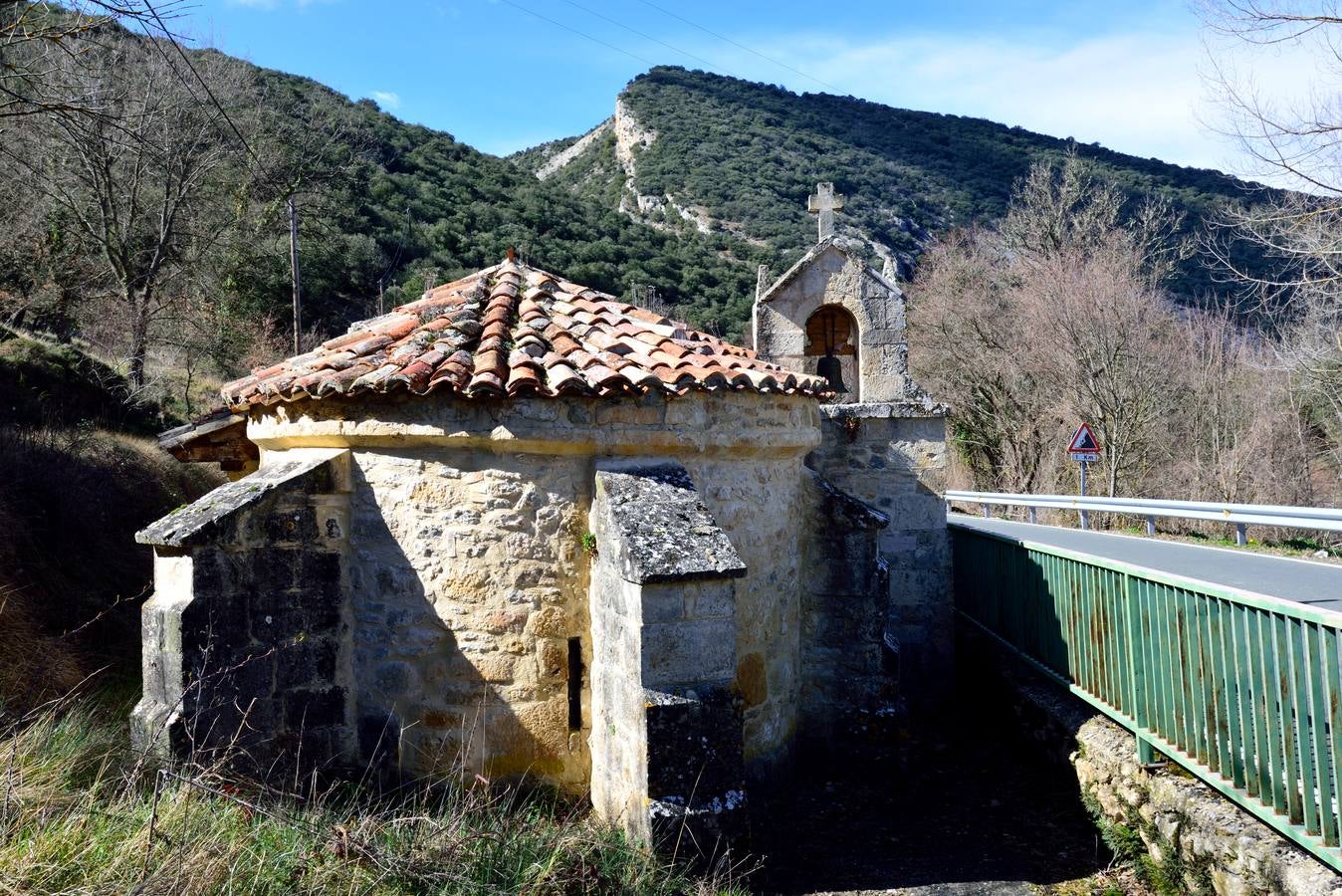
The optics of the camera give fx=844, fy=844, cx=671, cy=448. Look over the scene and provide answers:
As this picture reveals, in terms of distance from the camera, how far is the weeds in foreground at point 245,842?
140 inches

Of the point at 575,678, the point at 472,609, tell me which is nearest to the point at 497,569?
the point at 472,609

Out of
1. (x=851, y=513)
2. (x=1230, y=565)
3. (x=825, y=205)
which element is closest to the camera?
(x=851, y=513)

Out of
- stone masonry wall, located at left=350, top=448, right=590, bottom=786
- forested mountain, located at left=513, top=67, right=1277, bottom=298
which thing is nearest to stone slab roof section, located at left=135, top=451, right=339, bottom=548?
stone masonry wall, located at left=350, top=448, right=590, bottom=786

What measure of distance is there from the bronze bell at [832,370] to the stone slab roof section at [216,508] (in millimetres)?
5454

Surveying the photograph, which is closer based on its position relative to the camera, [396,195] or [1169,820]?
[1169,820]

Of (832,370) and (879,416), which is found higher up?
(832,370)

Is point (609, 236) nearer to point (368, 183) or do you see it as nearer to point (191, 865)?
point (368, 183)

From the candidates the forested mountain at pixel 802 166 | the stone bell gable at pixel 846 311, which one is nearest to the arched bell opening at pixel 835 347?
the stone bell gable at pixel 846 311

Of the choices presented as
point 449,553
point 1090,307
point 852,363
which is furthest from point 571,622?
point 1090,307

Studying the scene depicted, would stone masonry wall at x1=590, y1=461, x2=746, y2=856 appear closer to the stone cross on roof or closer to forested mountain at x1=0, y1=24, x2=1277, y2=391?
forested mountain at x1=0, y1=24, x2=1277, y2=391

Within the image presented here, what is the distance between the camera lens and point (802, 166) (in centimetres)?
4456

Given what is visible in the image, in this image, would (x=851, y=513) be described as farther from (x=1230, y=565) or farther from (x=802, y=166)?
(x=802, y=166)

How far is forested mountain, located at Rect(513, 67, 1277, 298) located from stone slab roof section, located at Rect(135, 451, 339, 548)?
29.9 meters

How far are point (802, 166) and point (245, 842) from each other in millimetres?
44810
